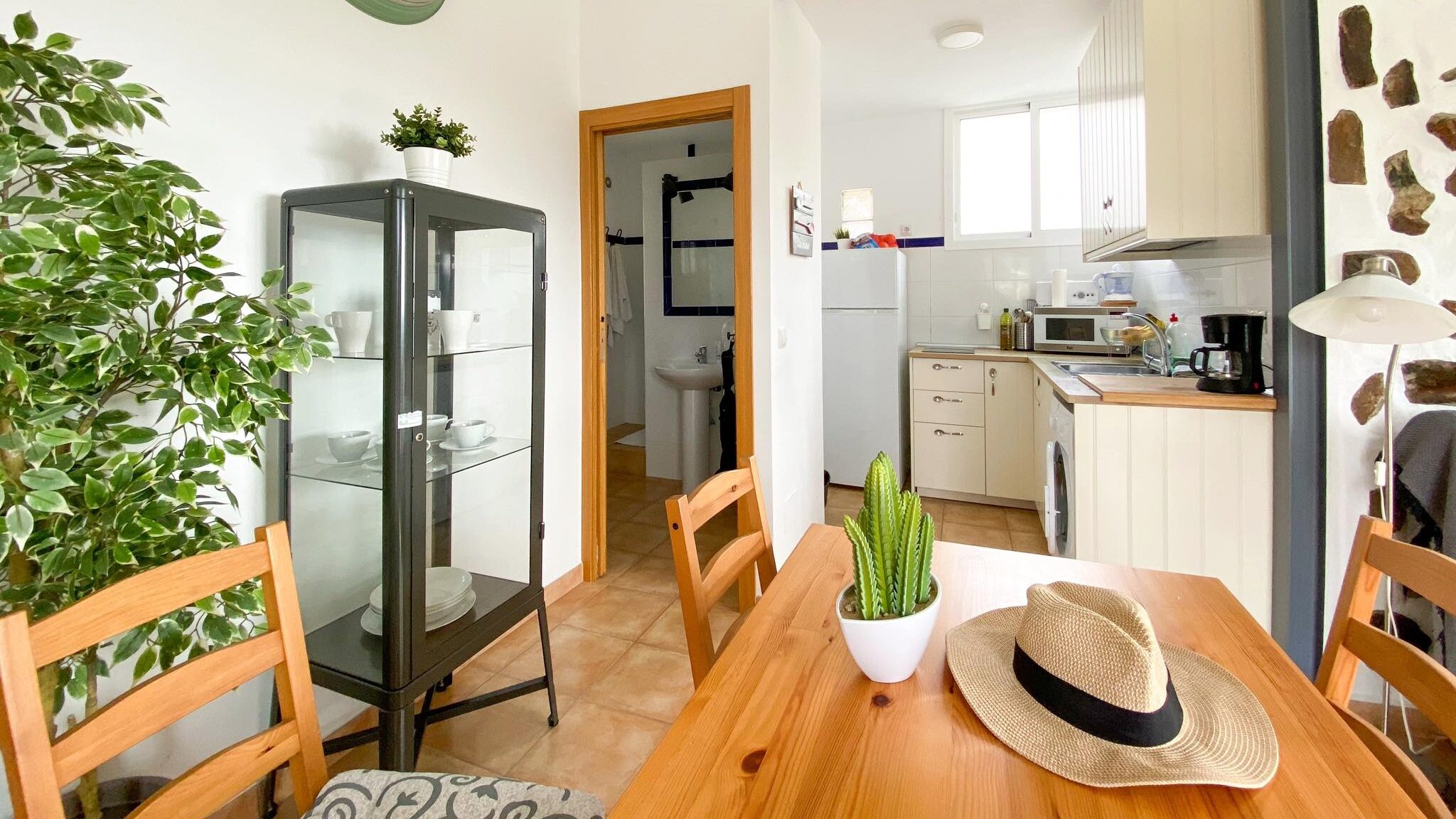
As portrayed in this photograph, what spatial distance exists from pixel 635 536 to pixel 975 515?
6.48ft

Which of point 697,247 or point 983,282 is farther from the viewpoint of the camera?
point 697,247

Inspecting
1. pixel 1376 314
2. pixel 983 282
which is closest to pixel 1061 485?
pixel 1376 314

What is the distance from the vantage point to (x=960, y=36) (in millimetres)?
3195

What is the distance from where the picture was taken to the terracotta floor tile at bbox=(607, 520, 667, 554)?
338 cm

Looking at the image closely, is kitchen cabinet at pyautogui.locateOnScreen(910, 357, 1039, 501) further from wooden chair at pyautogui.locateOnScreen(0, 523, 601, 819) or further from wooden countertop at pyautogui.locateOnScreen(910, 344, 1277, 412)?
wooden chair at pyautogui.locateOnScreen(0, 523, 601, 819)

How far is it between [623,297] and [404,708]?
3.62m

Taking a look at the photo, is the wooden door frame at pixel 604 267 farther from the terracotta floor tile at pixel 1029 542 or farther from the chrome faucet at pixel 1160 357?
the chrome faucet at pixel 1160 357

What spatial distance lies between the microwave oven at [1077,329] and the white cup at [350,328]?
3.59 m

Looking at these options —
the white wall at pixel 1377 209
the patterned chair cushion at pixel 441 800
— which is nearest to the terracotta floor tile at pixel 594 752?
the patterned chair cushion at pixel 441 800

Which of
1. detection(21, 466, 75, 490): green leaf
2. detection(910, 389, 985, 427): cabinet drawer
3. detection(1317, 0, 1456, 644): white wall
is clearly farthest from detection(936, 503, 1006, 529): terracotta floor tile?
detection(21, 466, 75, 490): green leaf

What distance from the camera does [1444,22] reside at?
68.4 inches

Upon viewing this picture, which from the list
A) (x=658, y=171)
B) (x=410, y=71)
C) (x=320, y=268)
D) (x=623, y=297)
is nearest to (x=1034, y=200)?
(x=658, y=171)

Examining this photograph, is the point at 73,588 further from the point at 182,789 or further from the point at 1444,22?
the point at 1444,22

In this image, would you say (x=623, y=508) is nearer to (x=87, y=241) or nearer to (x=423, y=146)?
(x=423, y=146)
